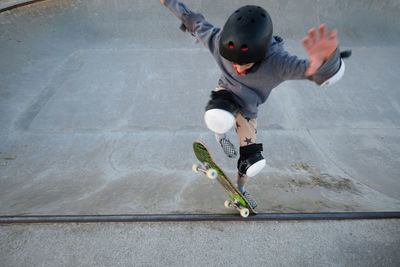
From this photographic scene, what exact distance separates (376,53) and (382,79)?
1570 millimetres

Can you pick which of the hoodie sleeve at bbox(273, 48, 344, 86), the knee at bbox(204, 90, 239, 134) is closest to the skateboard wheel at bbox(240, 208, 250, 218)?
the knee at bbox(204, 90, 239, 134)

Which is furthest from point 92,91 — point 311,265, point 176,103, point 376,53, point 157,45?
point 376,53

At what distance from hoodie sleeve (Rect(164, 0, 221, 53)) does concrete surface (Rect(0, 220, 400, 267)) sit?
1.88 m

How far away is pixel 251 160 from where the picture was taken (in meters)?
2.58

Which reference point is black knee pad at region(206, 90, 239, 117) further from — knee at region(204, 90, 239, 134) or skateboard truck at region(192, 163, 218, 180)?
skateboard truck at region(192, 163, 218, 180)

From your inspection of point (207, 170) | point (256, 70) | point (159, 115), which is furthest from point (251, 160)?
point (159, 115)

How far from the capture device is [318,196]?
3.28 metres

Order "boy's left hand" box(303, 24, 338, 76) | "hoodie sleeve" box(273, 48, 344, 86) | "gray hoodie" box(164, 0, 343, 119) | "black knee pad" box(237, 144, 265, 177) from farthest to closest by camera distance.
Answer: "black knee pad" box(237, 144, 265, 177)
"gray hoodie" box(164, 0, 343, 119)
"hoodie sleeve" box(273, 48, 344, 86)
"boy's left hand" box(303, 24, 338, 76)

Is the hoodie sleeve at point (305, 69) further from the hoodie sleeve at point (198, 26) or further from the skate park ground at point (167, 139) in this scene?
the skate park ground at point (167, 139)

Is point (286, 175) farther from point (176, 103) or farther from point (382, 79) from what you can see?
point (382, 79)

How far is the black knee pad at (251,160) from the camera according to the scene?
2568mm

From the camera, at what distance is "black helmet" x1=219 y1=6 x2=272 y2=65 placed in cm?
195

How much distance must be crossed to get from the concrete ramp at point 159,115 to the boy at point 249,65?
111 cm

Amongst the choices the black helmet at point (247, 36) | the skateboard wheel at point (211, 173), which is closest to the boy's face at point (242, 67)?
the black helmet at point (247, 36)
